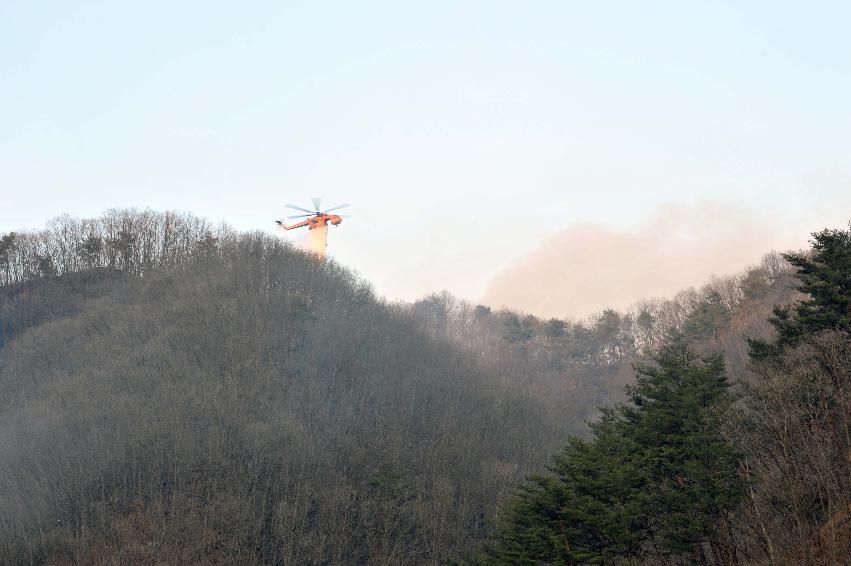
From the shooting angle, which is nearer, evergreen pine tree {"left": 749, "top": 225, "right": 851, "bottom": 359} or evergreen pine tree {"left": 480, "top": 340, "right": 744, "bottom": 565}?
evergreen pine tree {"left": 480, "top": 340, "right": 744, "bottom": 565}

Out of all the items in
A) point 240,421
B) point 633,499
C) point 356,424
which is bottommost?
point 633,499

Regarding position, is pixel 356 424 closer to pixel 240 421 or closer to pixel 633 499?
pixel 240 421

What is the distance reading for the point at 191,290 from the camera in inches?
2884

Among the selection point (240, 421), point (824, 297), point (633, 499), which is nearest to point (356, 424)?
point (240, 421)

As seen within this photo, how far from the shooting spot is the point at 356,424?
62156 mm

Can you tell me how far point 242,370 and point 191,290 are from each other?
12978 millimetres

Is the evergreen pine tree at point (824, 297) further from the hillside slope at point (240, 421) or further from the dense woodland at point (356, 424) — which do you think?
the hillside slope at point (240, 421)

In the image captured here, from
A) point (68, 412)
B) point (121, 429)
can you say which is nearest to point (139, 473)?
point (121, 429)

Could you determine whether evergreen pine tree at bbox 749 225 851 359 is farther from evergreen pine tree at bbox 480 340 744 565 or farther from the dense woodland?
evergreen pine tree at bbox 480 340 744 565

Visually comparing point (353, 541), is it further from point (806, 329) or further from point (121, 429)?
point (806, 329)

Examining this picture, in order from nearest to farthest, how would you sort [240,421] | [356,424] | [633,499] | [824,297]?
1. [633,499]
2. [824,297]
3. [240,421]
4. [356,424]

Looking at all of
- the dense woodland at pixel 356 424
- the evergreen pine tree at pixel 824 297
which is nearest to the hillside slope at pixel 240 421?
the dense woodland at pixel 356 424

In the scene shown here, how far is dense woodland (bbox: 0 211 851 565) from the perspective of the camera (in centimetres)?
2906

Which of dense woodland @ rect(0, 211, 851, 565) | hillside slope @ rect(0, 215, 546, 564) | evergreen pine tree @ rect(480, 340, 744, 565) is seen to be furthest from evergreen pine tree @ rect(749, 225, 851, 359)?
hillside slope @ rect(0, 215, 546, 564)
